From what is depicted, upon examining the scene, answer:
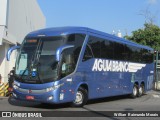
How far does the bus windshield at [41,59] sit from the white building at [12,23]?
30.1 ft

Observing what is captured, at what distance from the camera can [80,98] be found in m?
16.9

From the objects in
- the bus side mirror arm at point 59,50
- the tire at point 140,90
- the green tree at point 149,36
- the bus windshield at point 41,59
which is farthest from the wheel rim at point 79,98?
→ the green tree at point 149,36

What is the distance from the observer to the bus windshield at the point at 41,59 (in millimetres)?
15328

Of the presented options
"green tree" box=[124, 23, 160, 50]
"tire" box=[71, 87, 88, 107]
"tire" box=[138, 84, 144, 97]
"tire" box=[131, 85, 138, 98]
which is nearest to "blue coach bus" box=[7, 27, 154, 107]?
"tire" box=[71, 87, 88, 107]

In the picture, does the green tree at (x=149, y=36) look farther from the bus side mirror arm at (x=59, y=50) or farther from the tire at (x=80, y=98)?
the bus side mirror arm at (x=59, y=50)

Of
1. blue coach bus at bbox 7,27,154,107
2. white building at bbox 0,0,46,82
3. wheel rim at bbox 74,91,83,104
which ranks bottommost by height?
wheel rim at bbox 74,91,83,104

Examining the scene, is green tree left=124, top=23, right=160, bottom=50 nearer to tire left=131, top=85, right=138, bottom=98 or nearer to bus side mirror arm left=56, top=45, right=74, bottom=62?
tire left=131, top=85, right=138, bottom=98

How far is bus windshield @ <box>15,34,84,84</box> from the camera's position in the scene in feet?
50.3

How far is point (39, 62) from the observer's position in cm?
1553

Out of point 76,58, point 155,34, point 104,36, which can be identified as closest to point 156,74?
point 155,34

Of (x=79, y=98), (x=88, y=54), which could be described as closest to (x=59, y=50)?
(x=88, y=54)

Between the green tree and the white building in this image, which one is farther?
the green tree

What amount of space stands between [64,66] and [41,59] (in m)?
0.95

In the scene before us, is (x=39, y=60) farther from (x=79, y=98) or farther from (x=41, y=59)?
(x=79, y=98)
